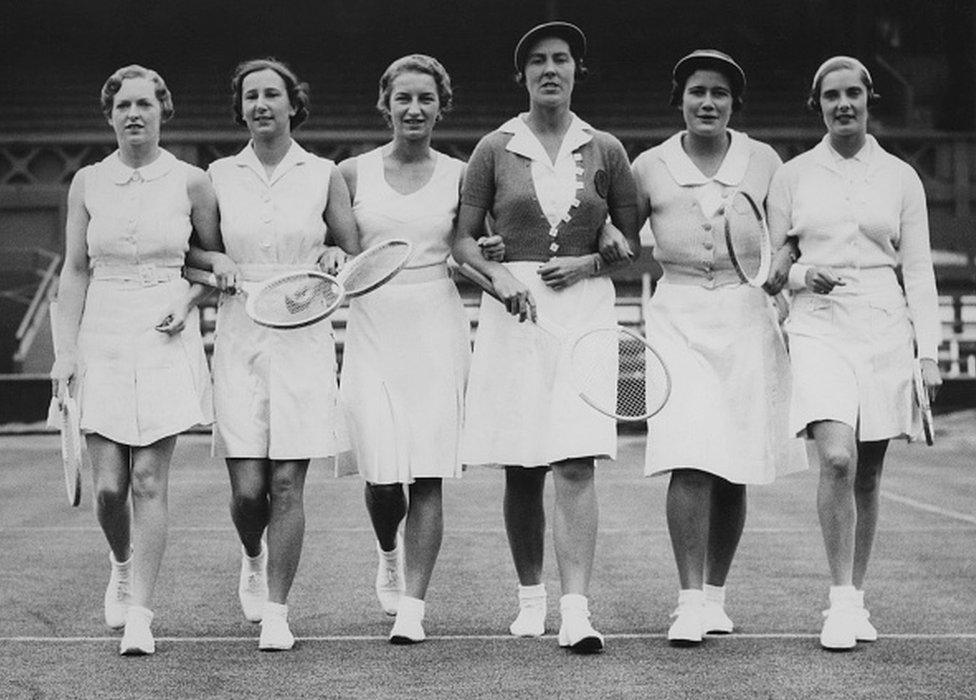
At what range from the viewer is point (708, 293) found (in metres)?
7.38

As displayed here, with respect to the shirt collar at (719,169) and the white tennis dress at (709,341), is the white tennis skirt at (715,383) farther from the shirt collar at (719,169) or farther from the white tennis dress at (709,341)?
the shirt collar at (719,169)

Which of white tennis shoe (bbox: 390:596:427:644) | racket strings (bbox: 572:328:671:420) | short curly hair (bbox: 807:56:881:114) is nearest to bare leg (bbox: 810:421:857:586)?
racket strings (bbox: 572:328:671:420)

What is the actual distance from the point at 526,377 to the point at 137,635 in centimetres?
165

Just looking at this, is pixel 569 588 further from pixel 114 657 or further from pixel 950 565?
pixel 950 565

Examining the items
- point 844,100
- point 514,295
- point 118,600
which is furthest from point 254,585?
point 844,100

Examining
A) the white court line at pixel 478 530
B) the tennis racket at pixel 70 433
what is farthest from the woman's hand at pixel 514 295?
the white court line at pixel 478 530

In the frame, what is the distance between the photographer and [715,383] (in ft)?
24.2

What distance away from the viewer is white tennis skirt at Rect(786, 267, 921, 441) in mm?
7305

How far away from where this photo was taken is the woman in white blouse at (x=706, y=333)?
7.31 meters

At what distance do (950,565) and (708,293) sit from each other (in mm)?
3281

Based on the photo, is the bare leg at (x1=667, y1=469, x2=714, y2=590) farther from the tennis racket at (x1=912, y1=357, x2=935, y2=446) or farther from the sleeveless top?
the sleeveless top

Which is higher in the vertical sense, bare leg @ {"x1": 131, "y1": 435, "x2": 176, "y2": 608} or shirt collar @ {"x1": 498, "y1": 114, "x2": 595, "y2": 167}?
shirt collar @ {"x1": 498, "y1": 114, "x2": 595, "y2": 167}

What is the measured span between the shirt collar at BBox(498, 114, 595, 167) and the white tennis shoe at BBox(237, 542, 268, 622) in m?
1.85

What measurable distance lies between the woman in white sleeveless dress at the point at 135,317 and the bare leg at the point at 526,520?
1152mm
